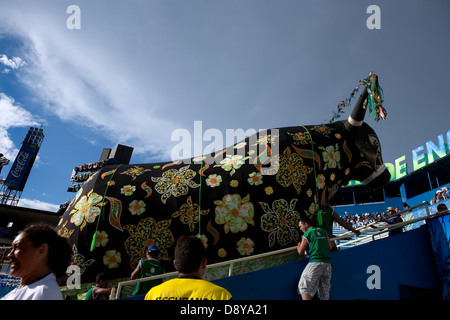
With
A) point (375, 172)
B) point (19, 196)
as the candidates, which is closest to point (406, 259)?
point (375, 172)

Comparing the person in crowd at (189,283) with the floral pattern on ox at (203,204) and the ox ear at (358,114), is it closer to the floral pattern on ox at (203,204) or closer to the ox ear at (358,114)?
the floral pattern on ox at (203,204)

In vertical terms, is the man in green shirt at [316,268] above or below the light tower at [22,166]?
below

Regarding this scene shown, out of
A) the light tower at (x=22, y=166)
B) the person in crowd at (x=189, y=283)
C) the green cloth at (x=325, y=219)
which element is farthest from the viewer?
the light tower at (x=22, y=166)

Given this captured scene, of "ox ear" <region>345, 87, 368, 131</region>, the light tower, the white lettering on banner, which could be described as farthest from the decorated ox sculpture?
the light tower

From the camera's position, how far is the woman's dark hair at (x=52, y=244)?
1895 millimetres

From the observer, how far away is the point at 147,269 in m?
3.80

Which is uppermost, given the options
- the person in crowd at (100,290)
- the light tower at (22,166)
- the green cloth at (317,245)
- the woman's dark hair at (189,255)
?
the light tower at (22,166)

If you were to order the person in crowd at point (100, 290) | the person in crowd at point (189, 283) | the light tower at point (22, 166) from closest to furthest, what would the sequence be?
the person in crowd at point (189, 283) < the person in crowd at point (100, 290) < the light tower at point (22, 166)

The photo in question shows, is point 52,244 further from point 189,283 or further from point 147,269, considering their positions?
point 147,269

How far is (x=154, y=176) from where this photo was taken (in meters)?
4.57

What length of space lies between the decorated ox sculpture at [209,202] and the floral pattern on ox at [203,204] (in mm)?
14

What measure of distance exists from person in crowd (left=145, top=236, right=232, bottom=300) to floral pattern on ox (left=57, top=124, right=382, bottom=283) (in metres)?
2.17

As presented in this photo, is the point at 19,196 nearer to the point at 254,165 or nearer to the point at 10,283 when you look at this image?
the point at 10,283

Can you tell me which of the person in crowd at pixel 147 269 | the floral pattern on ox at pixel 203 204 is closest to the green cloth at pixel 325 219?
the floral pattern on ox at pixel 203 204
